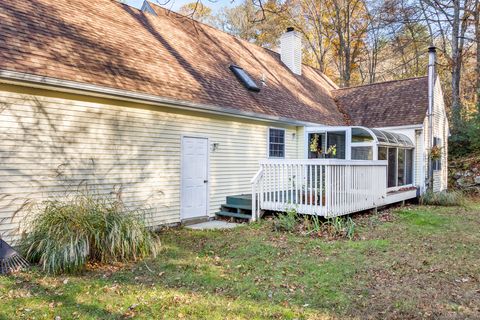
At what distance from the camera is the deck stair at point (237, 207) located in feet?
29.9

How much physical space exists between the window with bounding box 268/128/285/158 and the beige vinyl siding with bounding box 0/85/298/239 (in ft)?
4.79

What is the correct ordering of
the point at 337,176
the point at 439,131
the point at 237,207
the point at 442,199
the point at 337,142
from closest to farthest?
the point at 337,176, the point at 237,207, the point at 442,199, the point at 337,142, the point at 439,131

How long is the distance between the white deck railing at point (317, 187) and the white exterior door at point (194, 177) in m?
1.33

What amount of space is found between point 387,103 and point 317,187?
27.3 ft

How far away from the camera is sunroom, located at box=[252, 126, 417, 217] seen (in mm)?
7949

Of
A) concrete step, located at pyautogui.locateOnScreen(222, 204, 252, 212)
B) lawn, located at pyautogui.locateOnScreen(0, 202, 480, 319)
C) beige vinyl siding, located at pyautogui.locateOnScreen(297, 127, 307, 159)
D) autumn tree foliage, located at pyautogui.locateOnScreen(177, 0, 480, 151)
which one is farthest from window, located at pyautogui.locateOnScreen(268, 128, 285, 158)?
autumn tree foliage, located at pyautogui.locateOnScreen(177, 0, 480, 151)

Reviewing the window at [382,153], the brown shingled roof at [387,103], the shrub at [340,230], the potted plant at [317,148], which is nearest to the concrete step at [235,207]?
the shrub at [340,230]

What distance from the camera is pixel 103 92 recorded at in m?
6.79

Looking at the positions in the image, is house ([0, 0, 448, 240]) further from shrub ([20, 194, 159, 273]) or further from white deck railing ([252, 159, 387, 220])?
shrub ([20, 194, 159, 273])

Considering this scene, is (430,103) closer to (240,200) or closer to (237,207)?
(240,200)

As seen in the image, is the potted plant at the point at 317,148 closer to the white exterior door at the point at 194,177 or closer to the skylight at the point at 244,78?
the skylight at the point at 244,78

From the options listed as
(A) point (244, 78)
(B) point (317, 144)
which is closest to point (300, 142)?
(B) point (317, 144)

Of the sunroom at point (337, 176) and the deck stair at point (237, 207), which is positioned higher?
the sunroom at point (337, 176)

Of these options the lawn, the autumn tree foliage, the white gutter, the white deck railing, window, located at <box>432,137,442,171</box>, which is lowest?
the lawn
